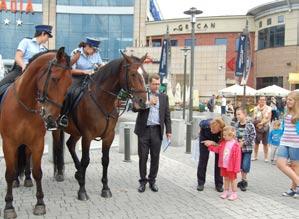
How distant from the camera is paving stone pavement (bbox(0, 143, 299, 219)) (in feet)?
21.0

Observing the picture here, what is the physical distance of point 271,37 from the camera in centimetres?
5478

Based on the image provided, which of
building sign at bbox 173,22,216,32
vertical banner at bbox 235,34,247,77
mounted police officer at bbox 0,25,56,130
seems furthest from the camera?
building sign at bbox 173,22,216,32

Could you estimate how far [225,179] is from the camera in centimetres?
767

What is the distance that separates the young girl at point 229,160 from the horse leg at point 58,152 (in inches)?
113

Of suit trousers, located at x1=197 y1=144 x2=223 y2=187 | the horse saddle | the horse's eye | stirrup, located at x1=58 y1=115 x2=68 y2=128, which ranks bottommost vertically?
suit trousers, located at x1=197 y1=144 x2=223 y2=187

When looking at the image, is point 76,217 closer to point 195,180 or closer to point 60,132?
point 60,132

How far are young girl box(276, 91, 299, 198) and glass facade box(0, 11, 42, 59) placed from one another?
5275 cm

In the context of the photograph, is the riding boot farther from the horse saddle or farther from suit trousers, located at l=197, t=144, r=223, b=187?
suit trousers, located at l=197, t=144, r=223, b=187

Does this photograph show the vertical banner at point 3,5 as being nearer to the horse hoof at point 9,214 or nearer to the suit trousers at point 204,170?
the suit trousers at point 204,170

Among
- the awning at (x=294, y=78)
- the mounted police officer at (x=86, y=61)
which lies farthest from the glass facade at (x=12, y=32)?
the mounted police officer at (x=86, y=61)

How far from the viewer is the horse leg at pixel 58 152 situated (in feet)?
26.6

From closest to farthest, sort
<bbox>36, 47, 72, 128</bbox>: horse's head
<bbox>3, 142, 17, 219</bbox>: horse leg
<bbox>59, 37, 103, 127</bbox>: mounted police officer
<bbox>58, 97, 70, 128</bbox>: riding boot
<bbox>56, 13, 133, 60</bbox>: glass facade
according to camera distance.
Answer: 1. <bbox>36, 47, 72, 128</bbox>: horse's head
2. <bbox>3, 142, 17, 219</bbox>: horse leg
3. <bbox>58, 97, 70, 128</bbox>: riding boot
4. <bbox>59, 37, 103, 127</bbox>: mounted police officer
5. <bbox>56, 13, 133, 60</bbox>: glass facade

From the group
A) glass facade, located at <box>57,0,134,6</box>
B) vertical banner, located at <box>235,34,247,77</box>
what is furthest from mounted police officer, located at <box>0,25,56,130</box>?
glass facade, located at <box>57,0,134,6</box>

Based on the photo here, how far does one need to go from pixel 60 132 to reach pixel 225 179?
3.16m
